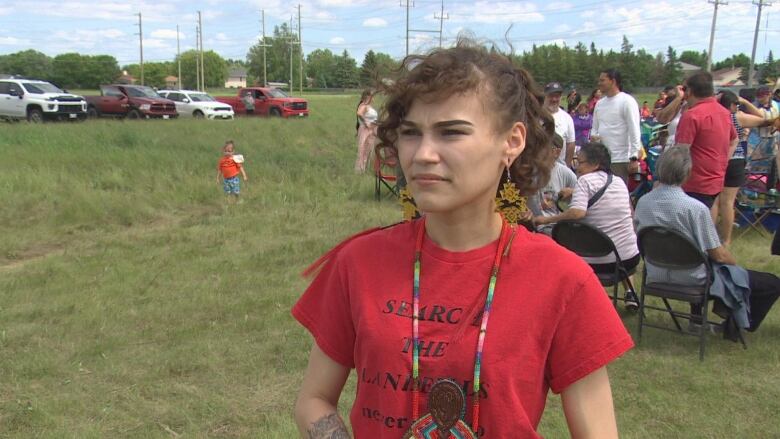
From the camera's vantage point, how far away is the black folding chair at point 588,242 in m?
4.92

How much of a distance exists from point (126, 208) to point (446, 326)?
31.3ft

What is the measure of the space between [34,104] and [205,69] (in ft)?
347

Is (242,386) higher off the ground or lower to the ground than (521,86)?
lower

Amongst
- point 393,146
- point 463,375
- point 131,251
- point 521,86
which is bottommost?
point 131,251

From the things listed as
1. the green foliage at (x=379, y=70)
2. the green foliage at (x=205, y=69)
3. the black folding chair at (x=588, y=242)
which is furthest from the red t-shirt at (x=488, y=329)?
the green foliage at (x=205, y=69)

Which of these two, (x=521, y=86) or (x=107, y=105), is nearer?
(x=521, y=86)

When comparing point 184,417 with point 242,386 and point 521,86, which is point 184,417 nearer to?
point 242,386

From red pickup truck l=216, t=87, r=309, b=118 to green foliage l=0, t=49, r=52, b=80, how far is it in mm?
63580

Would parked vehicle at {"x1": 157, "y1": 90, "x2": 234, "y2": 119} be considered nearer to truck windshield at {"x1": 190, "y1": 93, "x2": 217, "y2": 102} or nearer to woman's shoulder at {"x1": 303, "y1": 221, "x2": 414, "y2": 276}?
truck windshield at {"x1": 190, "y1": 93, "x2": 217, "y2": 102}

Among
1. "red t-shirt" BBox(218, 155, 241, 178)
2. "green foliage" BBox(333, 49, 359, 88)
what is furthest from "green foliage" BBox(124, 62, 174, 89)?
"green foliage" BBox(333, 49, 359, 88)

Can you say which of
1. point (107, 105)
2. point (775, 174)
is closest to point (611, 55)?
point (107, 105)

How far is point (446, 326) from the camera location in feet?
4.25

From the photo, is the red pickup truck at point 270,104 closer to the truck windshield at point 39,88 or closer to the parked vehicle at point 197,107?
the parked vehicle at point 197,107

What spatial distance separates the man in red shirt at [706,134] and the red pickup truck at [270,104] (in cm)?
2373
